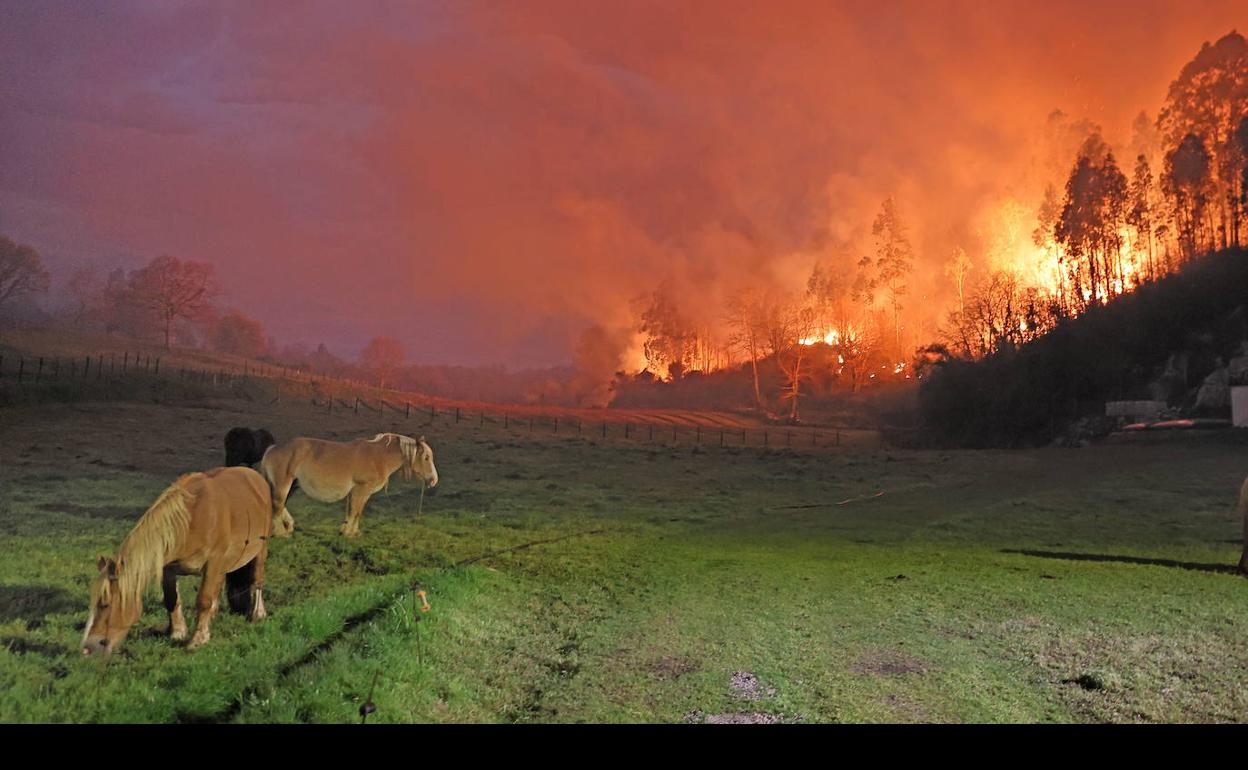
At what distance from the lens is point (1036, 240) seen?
6419 cm

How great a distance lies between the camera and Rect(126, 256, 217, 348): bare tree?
5009 cm

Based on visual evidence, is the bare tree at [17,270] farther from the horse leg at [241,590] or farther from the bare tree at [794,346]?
the bare tree at [794,346]

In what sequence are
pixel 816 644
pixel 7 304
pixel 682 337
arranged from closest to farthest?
pixel 816 644, pixel 7 304, pixel 682 337

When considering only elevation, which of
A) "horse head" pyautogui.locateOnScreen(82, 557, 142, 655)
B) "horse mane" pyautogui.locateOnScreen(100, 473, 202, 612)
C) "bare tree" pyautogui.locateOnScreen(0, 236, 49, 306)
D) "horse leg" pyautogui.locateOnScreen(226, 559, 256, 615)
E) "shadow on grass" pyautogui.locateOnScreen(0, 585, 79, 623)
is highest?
"bare tree" pyautogui.locateOnScreen(0, 236, 49, 306)

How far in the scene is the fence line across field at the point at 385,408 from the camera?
3106cm

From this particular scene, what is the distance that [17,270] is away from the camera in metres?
41.7

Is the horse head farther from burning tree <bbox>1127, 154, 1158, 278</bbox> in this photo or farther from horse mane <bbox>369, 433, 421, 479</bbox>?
burning tree <bbox>1127, 154, 1158, 278</bbox>

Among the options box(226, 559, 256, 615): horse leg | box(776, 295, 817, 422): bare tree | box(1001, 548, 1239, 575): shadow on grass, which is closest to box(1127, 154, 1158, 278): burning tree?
box(776, 295, 817, 422): bare tree

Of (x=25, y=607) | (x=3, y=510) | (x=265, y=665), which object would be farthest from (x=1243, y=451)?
(x=3, y=510)

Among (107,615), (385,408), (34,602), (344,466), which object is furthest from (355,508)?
(385,408)

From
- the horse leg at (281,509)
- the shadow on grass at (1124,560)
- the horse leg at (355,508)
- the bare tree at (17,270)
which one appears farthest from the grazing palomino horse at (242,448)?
the bare tree at (17,270)

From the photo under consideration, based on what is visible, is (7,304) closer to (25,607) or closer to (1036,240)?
(25,607)

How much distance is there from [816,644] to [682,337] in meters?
76.0

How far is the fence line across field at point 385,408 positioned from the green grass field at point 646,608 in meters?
9.43
